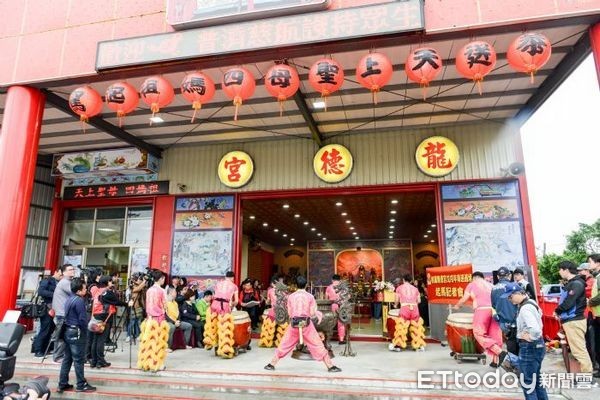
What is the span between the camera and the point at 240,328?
719cm

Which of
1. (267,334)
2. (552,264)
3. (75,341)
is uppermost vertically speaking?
(552,264)

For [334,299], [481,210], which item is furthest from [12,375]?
[481,210]

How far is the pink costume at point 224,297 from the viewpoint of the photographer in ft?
Answer: 22.9

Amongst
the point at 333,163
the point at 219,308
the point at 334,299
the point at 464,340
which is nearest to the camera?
the point at 464,340

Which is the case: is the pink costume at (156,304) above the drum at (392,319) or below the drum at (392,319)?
above

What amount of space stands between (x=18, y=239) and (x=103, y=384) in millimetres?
2925

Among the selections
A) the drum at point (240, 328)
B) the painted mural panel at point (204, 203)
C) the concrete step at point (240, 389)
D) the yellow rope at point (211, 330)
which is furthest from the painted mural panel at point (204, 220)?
the concrete step at point (240, 389)

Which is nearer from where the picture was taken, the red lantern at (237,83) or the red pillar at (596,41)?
the red pillar at (596,41)

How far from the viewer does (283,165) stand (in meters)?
9.80

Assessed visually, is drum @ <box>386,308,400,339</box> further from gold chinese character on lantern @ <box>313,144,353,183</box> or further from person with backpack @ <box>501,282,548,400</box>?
person with backpack @ <box>501,282,548,400</box>

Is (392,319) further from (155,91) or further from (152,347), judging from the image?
(155,91)

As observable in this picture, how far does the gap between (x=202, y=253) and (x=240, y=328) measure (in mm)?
3169

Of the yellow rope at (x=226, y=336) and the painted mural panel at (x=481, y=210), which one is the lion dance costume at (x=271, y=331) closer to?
the yellow rope at (x=226, y=336)

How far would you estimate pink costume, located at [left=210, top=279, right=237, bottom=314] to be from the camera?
6965 mm
